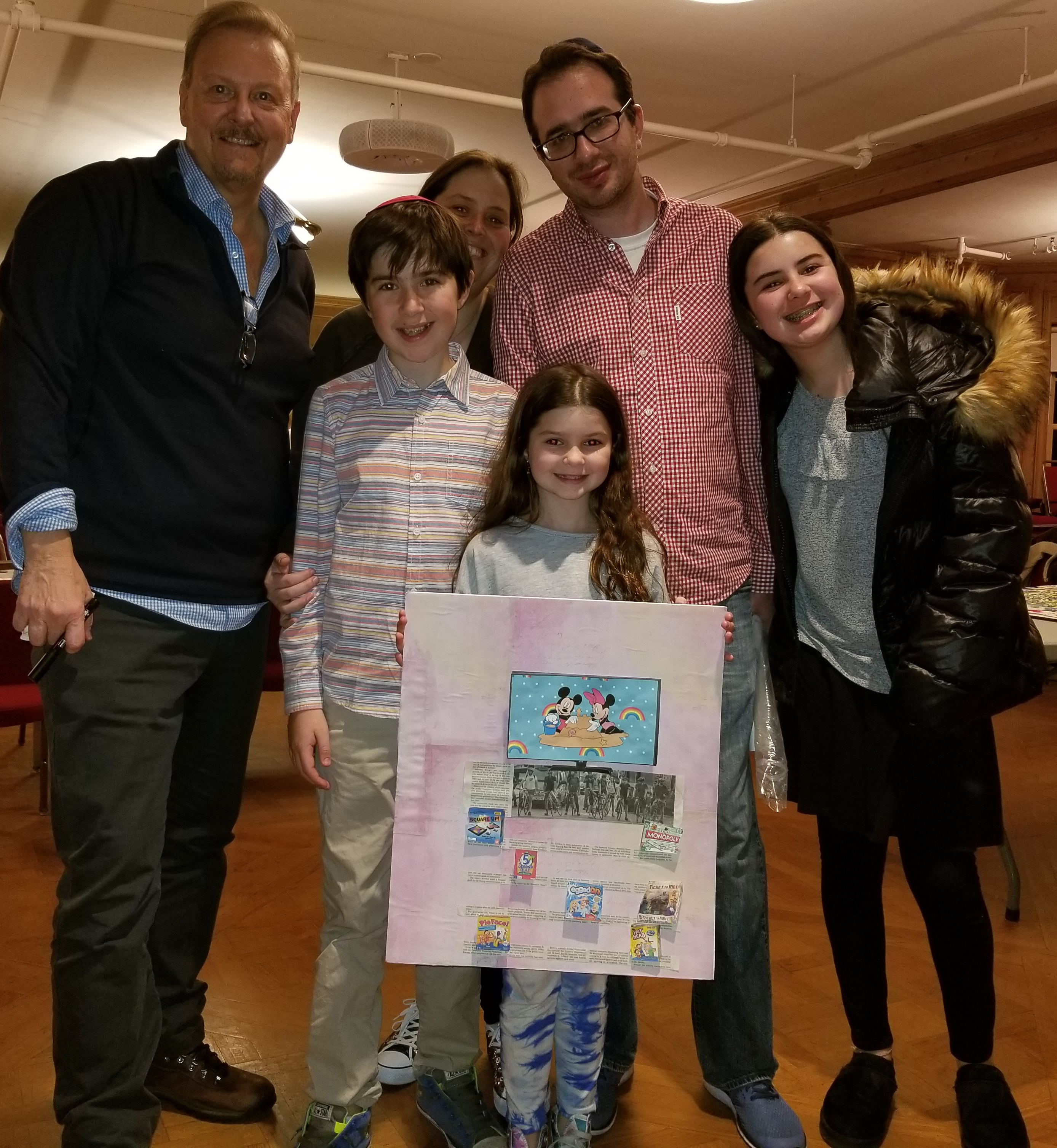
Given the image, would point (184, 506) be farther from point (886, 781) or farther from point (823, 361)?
point (886, 781)

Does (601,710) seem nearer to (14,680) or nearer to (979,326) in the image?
(979,326)

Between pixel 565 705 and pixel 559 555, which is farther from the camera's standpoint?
pixel 559 555

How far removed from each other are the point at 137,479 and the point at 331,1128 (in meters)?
1.27

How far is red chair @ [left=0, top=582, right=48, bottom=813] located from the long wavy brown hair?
2480 mm

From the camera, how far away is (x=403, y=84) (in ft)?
19.6

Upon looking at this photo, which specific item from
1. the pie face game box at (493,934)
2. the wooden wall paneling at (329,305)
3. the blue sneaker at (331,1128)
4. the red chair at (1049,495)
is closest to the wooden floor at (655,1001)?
the blue sneaker at (331,1128)

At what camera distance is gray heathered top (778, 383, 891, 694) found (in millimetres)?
2088

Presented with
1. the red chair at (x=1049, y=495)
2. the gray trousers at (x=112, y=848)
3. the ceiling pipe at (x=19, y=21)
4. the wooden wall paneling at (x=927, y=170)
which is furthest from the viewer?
the red chair at (x=1049, y=495)

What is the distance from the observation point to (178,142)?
2092 millimetres

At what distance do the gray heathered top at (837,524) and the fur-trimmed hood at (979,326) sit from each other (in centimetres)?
18

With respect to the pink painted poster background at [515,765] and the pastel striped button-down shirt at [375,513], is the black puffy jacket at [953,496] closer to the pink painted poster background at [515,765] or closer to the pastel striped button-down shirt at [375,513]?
the pink painted poster background at [515,765]

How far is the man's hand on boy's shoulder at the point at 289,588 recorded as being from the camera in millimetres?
2006

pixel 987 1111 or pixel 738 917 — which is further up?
pixel 738 917

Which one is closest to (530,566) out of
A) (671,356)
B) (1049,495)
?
(671,356)
